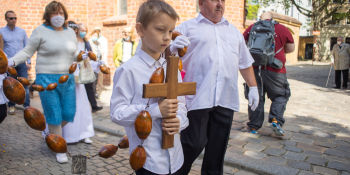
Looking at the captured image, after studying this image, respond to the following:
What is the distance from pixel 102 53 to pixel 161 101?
677 cm

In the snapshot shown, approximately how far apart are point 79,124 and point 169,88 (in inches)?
137

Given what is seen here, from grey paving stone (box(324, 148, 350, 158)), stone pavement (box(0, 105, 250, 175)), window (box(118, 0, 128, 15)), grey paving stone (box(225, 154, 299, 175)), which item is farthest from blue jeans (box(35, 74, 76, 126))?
window (box(118, 0, 128, 15))

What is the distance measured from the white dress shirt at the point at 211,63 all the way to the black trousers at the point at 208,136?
86 mm

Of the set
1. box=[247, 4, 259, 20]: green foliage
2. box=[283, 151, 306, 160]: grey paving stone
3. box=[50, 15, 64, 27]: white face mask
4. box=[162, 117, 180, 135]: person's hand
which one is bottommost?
box=[283, 151, 306, 160]: grey paving stone

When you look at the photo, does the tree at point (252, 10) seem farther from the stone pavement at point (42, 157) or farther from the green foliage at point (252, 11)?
the stone pavement at point (42, 157)

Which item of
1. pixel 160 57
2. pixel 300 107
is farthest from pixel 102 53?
pixel 160 57

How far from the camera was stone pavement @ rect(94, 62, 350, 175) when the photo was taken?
12.3ft

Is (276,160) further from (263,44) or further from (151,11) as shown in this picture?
(151,11)

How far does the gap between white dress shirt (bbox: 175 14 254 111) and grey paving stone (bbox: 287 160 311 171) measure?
1.58 m

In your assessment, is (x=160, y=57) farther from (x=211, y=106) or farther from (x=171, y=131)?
(x=211, y=106)

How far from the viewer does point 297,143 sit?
4.67 meters

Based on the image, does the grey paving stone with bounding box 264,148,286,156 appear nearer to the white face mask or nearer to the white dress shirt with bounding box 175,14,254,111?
the white dress shirt with bounding box 175,14,254,111

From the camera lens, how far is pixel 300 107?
7484 millimetres

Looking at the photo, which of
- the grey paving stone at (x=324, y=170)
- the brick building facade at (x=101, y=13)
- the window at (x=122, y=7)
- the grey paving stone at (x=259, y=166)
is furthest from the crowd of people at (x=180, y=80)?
the window at (x=122, y=7)
